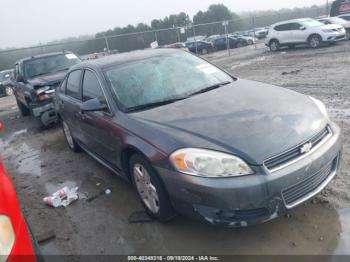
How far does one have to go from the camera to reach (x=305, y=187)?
2939mm

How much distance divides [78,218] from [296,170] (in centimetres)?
250

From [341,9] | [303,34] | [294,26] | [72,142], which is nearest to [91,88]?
[72,142]

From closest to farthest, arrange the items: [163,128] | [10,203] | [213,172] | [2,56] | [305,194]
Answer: [10,203], [213,172], [305,194], [163,128], [2,56]

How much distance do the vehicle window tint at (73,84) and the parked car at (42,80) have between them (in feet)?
9.61

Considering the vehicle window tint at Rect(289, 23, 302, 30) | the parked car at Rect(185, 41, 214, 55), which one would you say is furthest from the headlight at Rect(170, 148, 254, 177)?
the parked car at Rect(185, 41, 214, 55)

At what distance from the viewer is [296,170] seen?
9.16ft

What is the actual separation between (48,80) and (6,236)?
6.86 m

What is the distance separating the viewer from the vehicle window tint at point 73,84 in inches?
197

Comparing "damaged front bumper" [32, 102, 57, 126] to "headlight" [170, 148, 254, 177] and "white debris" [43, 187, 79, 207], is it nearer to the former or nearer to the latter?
"white debris" [43, 187, 79, 207]

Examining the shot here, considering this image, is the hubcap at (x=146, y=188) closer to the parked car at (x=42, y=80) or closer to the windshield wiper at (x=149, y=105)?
the windshield wiper at (x=149, y=105)

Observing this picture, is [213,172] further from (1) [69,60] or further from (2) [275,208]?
(1) [69,60]

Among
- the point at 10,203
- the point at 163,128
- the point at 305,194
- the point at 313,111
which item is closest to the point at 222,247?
the point at 305,194

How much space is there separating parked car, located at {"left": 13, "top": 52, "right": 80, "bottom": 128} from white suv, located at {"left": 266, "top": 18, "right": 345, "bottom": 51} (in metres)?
13.1

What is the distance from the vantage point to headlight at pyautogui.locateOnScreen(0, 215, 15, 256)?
2.00 meters
